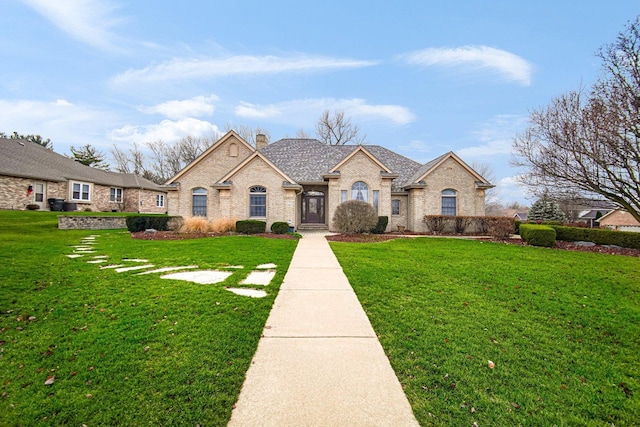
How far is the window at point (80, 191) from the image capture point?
2638 centimetres

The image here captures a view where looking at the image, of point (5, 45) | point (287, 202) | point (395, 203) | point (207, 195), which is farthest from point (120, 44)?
point (395, 203)

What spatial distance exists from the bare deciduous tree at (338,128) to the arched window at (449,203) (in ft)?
67.6

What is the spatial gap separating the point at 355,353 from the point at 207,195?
20.1 m

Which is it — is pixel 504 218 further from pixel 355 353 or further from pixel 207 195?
pixel 207 195

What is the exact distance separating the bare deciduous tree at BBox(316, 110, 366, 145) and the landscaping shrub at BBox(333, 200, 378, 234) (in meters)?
24.5

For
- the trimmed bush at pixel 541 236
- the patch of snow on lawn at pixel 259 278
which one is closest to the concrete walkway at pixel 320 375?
the patch of snow on lawn at pixel 259 278

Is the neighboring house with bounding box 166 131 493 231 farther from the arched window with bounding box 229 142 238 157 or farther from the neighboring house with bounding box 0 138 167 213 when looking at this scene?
the neighboring house with bounding box 0 138 167 213

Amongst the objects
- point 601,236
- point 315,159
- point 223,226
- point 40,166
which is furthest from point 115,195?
point 601,236

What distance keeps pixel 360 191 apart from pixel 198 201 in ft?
39.6

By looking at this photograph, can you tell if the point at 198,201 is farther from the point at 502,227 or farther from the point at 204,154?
the point at 502,227

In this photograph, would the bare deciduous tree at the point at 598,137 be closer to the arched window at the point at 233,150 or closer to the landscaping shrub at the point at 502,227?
the landscaping shrub at the point at 502,227

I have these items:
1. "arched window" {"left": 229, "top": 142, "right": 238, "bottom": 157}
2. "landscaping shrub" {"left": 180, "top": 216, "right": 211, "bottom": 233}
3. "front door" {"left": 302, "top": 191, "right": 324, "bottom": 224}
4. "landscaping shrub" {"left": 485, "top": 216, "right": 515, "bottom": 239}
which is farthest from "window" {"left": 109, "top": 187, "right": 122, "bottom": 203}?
"landscaping shrub" {"left": 485, "top": 216, "right": 515, "bottom": 239}

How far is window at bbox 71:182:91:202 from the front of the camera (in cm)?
2638

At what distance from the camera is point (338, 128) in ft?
130
